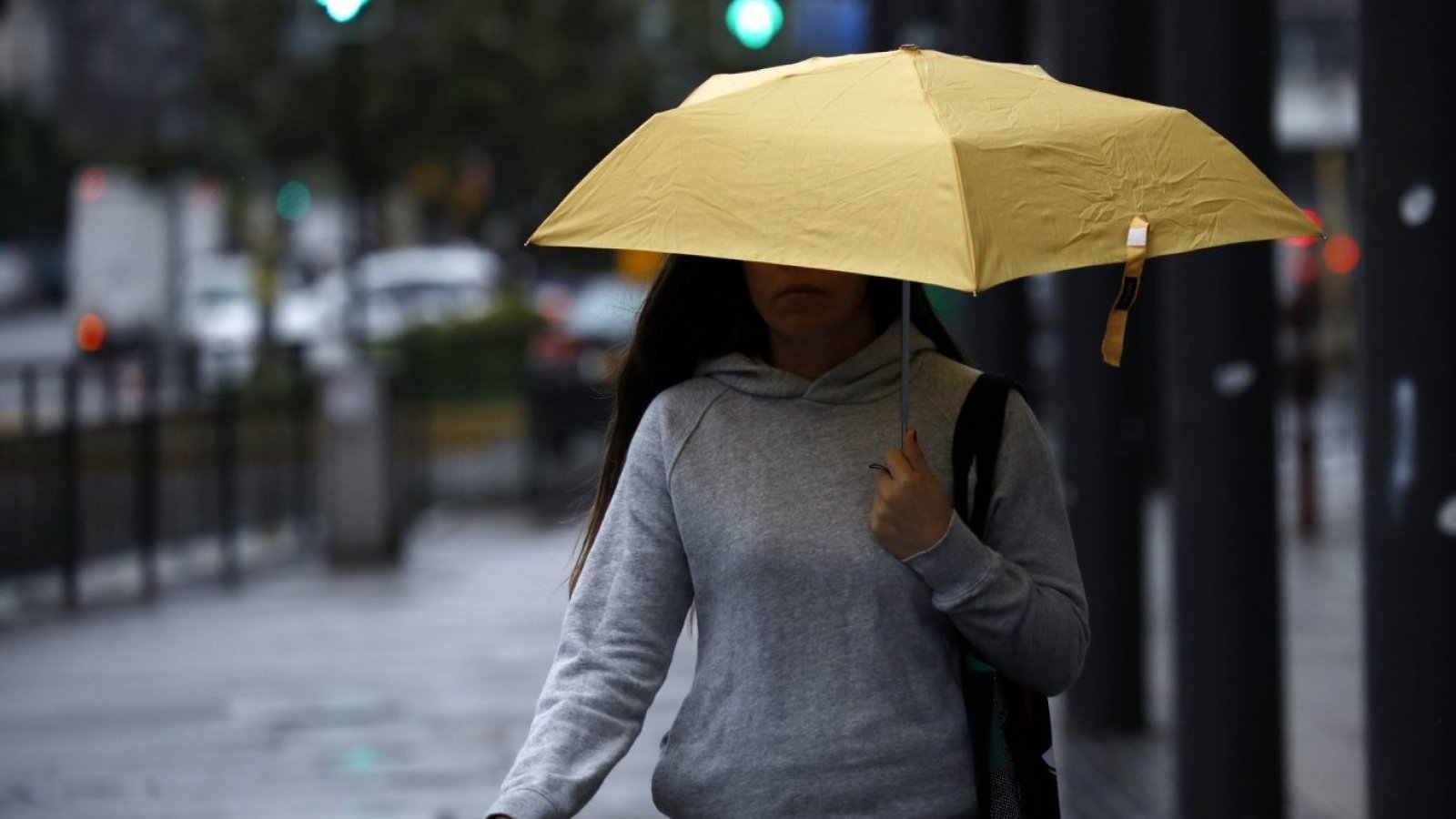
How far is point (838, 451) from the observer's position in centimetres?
301

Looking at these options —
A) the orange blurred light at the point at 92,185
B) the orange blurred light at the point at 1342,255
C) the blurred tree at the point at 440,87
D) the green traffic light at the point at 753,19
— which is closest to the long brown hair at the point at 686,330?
the green traffic light at the point at 753,19

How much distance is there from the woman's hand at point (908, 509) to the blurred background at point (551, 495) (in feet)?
2.42

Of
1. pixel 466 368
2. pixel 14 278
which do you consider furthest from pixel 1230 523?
pixel 14 278

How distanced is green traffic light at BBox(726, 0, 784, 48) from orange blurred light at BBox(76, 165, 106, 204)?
21724 mm

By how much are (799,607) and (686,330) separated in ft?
1.67

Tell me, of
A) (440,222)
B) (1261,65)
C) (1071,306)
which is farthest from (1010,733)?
(440,222)

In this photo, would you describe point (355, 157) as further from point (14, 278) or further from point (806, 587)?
point (14, 278)

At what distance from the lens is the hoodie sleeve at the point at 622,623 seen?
3020mm

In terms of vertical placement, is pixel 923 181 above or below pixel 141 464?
above

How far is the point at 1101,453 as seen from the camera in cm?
867

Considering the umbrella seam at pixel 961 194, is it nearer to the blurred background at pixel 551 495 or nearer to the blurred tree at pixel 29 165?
the blurred background at pixel 551 495

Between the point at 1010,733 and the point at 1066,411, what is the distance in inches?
233

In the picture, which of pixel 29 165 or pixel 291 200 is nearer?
pixel 291 200

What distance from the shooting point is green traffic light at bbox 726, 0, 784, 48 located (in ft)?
42.7
